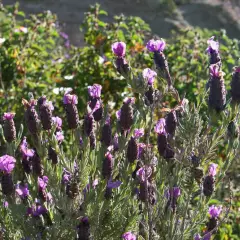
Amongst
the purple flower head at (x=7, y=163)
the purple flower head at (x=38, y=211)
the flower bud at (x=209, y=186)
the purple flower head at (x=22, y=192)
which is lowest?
the purple flower head at (x=22, y=192)

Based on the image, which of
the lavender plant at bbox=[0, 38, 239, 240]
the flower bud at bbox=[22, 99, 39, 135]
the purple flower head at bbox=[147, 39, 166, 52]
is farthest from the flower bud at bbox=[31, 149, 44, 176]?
the purple flower head at bbox=[147, 39, 166, 52]

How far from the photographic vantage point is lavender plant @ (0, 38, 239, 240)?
1.77m

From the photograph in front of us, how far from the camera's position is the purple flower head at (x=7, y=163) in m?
1.92

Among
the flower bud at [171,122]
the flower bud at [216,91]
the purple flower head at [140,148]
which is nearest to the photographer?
the flower bud at [216,91]

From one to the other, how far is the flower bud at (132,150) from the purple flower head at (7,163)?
0.39 metres

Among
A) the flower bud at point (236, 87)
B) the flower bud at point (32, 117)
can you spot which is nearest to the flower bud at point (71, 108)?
the flower bud at point (32, 117)

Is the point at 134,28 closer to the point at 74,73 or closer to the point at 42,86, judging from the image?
the point at 74,73

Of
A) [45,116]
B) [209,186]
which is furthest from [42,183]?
[209,186]

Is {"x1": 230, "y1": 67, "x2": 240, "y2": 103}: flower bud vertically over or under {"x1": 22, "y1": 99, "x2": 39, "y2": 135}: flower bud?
over

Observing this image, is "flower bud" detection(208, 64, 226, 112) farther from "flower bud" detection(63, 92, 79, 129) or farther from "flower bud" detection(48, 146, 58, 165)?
"flower bud" detection(48, 146, 58, 165)

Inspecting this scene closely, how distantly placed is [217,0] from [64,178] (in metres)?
5.01

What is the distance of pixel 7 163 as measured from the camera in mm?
1928

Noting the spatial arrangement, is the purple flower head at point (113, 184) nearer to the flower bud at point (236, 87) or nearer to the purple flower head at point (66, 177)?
the purple flower head at point (66, 177)

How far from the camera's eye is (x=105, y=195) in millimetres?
1992
